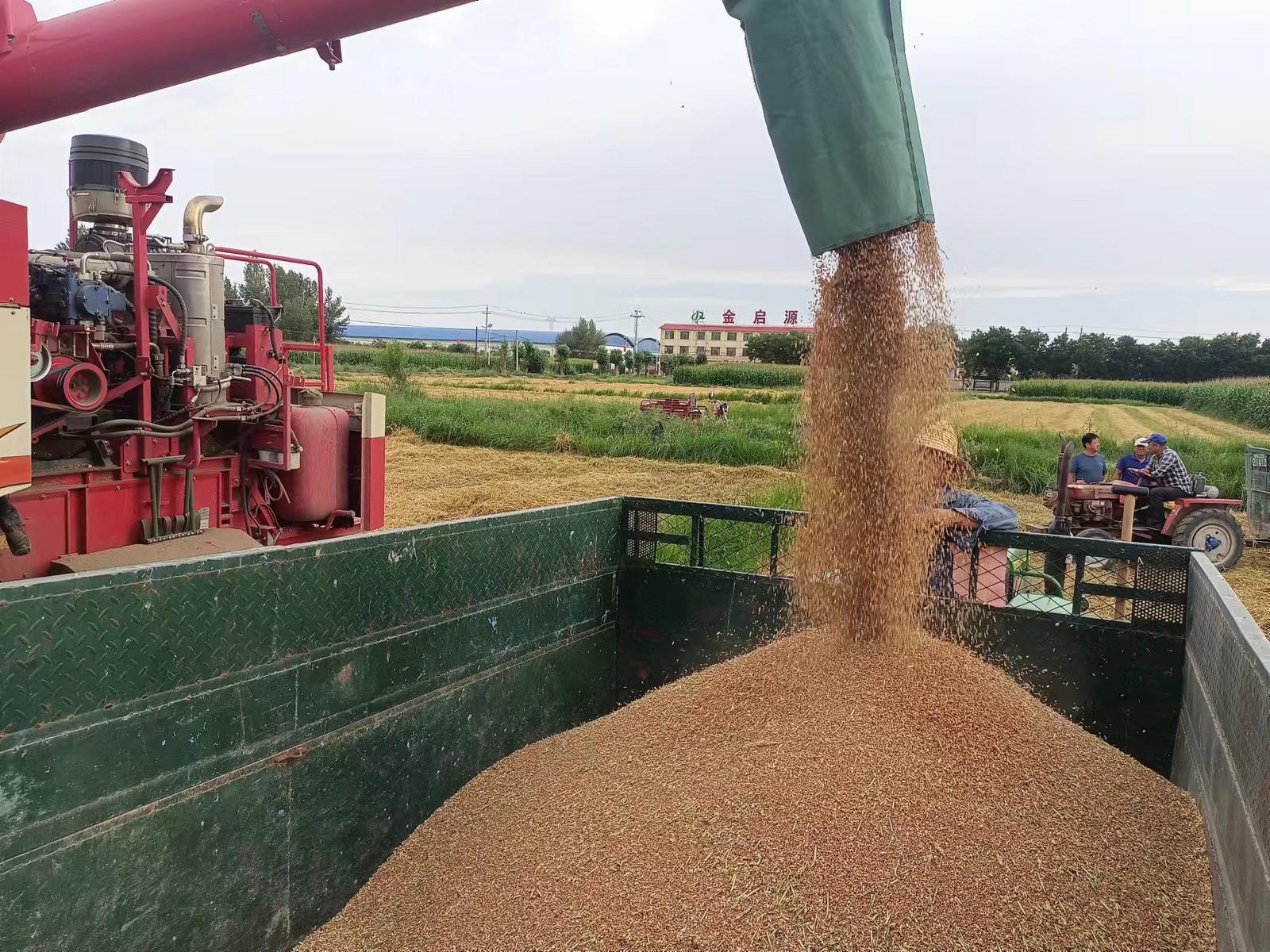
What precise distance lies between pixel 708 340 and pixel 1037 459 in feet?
244

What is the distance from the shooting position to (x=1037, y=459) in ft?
49.9

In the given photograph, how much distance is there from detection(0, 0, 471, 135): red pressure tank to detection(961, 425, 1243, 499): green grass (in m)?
11.2

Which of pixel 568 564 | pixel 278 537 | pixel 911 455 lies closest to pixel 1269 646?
pixel 911 455

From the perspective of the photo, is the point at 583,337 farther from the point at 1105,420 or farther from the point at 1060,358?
the point at 1105,420

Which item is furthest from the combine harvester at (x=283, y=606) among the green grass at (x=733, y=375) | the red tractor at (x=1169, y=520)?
the green grass at (x=733, y=375)

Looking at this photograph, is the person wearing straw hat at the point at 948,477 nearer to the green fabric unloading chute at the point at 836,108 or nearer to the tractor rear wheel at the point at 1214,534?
the green fabric unloading chute at the point at 836,108

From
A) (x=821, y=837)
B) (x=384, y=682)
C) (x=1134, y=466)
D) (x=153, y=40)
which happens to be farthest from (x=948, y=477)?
(x=1134, y=466)

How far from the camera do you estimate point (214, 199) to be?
4477 millimetres

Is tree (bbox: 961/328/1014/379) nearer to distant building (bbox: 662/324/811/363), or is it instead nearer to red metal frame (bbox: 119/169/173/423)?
distant building (bbox: 662/324/811/363)

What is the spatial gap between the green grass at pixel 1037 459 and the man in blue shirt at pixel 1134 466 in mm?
3490

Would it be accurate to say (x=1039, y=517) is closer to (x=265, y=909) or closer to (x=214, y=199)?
(x=214, y=199)

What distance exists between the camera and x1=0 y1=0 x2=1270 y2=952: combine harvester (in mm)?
1970

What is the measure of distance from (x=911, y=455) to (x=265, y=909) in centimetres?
240

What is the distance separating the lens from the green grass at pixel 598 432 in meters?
16.7
